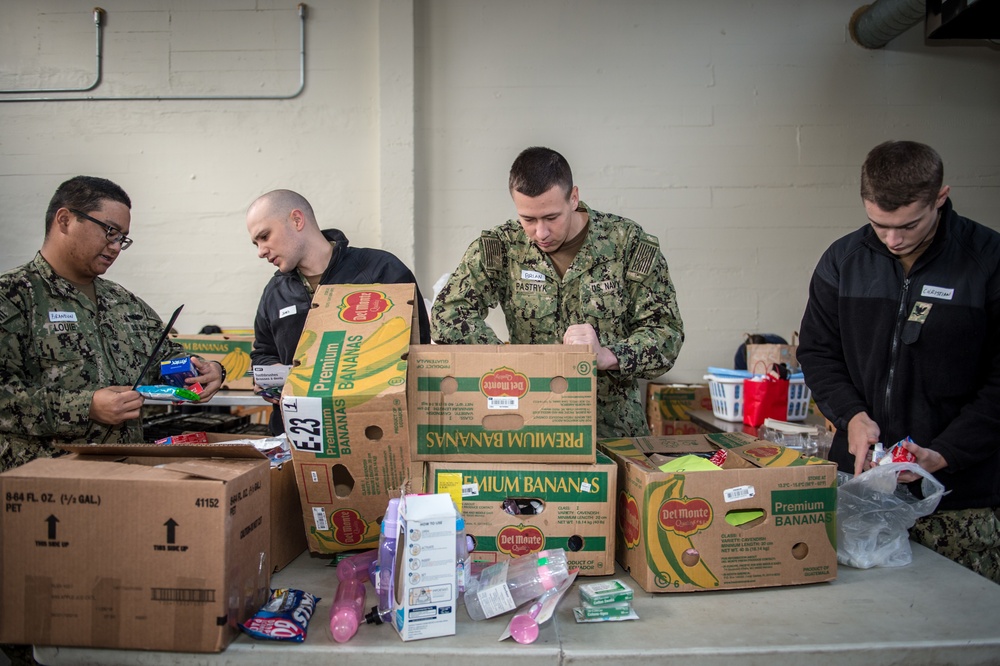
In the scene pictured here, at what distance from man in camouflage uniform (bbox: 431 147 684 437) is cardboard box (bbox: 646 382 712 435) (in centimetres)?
189

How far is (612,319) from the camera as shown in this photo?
2098 mm

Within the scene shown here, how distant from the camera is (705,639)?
4.09 feet

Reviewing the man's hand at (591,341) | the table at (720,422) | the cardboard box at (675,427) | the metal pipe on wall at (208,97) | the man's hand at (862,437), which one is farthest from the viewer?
the metal pipe on wall at (208,97)

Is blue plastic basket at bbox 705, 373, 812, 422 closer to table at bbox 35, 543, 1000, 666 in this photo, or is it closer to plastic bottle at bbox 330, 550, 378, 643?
table at bbox 35, 543, 1000, 666

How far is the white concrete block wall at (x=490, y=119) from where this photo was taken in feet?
14.0

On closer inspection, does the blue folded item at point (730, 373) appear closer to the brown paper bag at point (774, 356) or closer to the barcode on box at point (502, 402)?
the brown paper bag at point (774, 356)

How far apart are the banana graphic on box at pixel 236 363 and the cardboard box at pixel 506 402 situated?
93.6 inches

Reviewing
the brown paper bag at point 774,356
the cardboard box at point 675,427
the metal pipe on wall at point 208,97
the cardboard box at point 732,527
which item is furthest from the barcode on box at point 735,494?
the metal pipe on wall at point 208,97

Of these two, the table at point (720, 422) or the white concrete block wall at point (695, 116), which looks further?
the white concrete block wall at point (695, 116)

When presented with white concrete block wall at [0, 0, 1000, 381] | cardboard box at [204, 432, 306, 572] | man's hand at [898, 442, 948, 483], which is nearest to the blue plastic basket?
white concrete block wall at [0, 0, 1000, 381]

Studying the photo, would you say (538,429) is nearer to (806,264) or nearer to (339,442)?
(339,442)

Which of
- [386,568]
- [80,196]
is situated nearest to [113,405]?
[80,196]

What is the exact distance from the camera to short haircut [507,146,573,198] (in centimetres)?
197

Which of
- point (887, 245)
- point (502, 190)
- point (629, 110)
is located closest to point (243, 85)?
point (502, 190)
